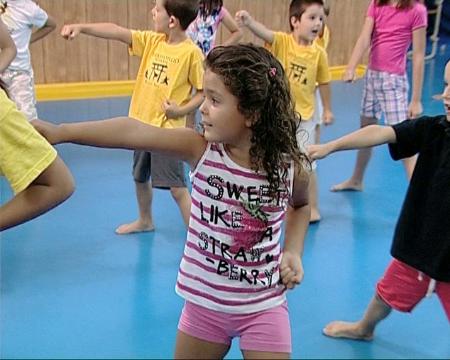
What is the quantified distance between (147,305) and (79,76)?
3.97 m

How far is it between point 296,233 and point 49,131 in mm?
745

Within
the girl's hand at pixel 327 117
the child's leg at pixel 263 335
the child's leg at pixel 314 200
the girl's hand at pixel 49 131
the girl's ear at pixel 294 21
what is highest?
the girl's ear at pixel 294 21

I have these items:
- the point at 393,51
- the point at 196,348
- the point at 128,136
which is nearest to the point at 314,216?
the point at 393,51

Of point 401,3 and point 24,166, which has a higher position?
point 401,3

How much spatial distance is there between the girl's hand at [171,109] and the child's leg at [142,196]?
0.99ft

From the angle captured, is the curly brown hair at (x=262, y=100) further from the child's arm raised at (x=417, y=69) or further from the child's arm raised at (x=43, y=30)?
the child's arm raised at (x=43, y=30)

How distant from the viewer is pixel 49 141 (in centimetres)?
145

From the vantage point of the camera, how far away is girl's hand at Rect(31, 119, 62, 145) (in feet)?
4.72

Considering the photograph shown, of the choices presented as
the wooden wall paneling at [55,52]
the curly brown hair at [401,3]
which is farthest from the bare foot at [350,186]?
the wooden wall paneling at [55,52]

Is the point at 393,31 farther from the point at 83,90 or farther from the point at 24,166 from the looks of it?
the point at 83,90

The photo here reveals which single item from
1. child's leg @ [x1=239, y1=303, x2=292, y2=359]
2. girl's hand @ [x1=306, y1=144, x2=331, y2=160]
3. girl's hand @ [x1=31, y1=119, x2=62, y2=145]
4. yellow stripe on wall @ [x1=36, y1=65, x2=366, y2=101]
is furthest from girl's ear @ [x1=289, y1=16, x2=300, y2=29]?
yellow stripe on wall @ [x1=36, y1=65, x2=366, y2=101]

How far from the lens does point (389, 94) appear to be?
3.97 metres

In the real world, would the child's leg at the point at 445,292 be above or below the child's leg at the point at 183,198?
above

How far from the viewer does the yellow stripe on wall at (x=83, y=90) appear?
6.16 metres
